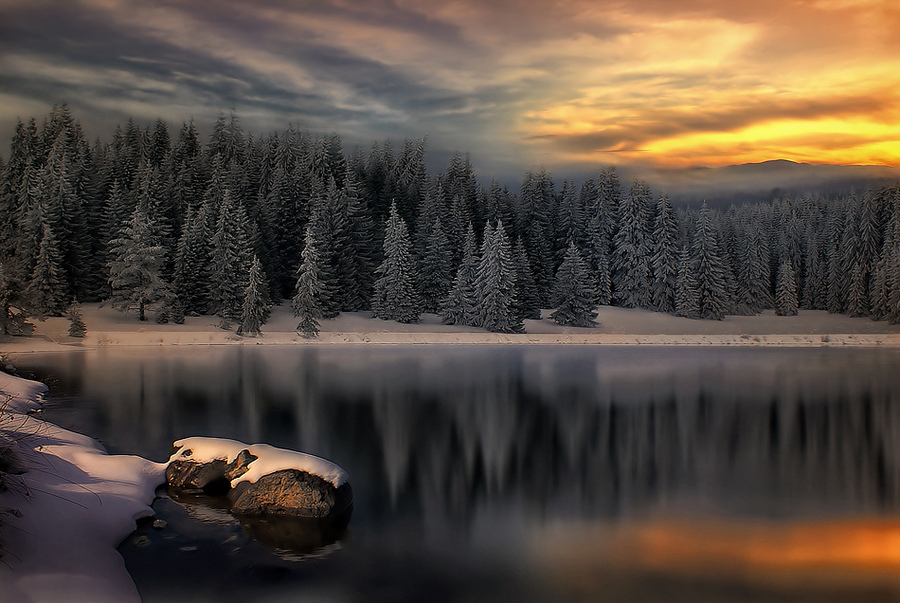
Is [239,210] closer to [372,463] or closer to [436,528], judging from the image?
[372,463]

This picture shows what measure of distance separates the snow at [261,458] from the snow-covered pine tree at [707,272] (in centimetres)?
5743

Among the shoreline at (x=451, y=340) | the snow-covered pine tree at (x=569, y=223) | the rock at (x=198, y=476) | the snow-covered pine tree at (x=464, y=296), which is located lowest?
the shoreline at (x=451, y=340)

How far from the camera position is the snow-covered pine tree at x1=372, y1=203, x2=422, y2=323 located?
53.2 metres

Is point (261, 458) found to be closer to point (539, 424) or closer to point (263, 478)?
point (263, 478)

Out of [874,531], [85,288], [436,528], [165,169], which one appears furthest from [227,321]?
[874,531]

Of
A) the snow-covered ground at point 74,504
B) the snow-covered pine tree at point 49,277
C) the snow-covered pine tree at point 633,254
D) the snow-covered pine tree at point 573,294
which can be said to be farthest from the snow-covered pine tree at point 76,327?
the snow-covered pine tree at point 633,254

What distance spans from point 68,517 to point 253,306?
127 feet

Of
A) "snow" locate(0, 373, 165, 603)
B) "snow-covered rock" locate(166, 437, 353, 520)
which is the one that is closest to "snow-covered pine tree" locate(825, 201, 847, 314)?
"snow-covered rock" locate(166, 437, 353, 520)

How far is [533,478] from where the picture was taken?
15664 mm

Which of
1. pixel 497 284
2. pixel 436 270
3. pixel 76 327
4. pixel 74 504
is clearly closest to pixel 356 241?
pixel 436 270

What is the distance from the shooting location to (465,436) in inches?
779

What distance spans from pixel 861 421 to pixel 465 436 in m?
15.0

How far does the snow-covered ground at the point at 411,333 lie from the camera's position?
45.0 meters

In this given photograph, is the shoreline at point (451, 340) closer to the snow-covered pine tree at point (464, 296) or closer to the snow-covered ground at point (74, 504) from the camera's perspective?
the snow-covered pine tree at point (464, 296)
